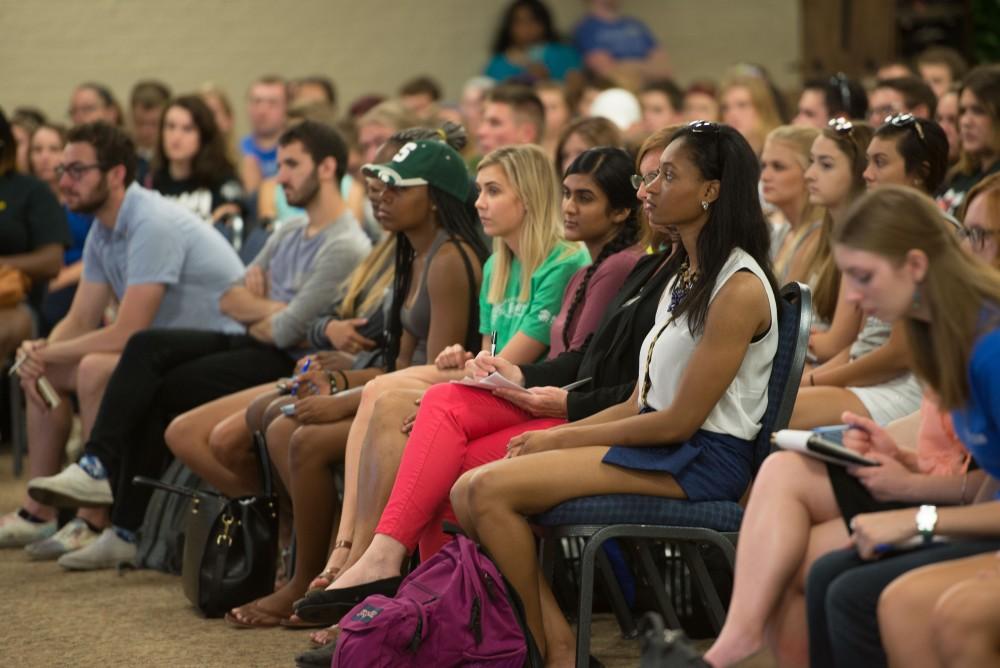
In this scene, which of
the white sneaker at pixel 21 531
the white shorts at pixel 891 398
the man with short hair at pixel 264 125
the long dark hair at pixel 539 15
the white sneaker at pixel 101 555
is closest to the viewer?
the white shorts at pixel 891 398

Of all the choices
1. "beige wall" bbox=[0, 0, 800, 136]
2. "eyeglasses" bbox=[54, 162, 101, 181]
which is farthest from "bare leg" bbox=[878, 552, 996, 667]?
"beige wall" bbox=[0, 0, 800, 136]

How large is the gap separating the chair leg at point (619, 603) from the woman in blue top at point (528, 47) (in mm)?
6950

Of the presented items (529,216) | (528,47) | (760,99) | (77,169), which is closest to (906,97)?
(760,99)

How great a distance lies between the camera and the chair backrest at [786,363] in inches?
121

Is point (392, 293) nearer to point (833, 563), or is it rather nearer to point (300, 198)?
point (300, 198)

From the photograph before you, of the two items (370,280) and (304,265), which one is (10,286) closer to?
(304,265)

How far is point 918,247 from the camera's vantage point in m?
2.43

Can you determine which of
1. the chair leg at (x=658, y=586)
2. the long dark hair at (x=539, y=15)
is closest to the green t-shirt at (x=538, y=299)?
the chair leg at (x=658, y=586)

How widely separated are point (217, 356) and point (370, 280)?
2.08 ft

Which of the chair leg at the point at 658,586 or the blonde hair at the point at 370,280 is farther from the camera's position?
the blonde hair at the point at 370,280

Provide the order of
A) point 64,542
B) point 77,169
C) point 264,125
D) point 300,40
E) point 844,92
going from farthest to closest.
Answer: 1. point 300,40
2. point 264,125
3. point 844,92
4. point 77,169
5. point 64,542

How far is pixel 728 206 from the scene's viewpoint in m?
3.15

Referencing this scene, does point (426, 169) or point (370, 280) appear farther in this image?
point (370, 280)

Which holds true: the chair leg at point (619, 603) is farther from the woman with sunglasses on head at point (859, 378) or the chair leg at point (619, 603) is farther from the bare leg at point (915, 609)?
the bare leg at point (915, 609)
